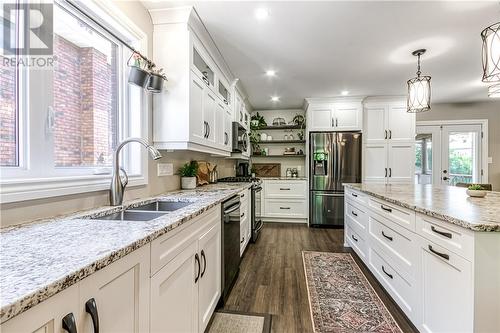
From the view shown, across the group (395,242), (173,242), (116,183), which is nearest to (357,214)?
(395,242)

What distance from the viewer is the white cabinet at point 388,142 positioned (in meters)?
4.75

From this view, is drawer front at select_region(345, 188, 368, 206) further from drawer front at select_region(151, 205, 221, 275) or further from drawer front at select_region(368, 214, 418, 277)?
drawer front at select_region(151, 205, 221, 275)

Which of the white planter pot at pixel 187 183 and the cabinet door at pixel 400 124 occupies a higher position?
the cabinet door at pixel 400 124

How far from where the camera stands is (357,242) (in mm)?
3047

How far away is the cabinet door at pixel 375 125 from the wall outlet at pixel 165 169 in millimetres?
3897

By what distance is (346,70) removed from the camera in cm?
349

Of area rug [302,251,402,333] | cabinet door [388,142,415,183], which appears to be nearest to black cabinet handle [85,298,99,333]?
area rug [302,251,402,333]

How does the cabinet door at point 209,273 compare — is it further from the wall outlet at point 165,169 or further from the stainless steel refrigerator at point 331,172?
the stainless steel refrigerator at point 331,172

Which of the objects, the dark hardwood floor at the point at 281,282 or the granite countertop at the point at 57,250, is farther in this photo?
the dark hardwood floor at the point at 281,282

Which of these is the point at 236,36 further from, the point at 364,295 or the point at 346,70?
the point at 364,295

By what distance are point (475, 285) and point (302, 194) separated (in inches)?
157

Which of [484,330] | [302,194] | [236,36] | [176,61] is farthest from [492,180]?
[176,61]

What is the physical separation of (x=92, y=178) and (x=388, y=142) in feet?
16.1
